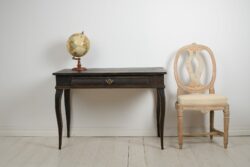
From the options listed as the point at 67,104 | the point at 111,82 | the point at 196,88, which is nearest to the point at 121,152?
the point at 111,82

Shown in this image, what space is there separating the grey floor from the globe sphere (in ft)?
2.88

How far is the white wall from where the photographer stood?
3322 mm

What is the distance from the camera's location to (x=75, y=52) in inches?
122

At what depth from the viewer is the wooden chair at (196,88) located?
2963 millimetres

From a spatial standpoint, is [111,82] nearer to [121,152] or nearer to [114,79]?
[114,79]

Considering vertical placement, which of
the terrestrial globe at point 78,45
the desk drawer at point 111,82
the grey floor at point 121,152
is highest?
the terrestrial globe at point 78,45

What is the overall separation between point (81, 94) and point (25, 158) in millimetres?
896

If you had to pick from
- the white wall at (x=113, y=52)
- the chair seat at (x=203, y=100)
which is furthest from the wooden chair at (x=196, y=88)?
the white wall at (x=113, y=52)

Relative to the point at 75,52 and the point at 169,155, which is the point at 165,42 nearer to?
the point at 75,52

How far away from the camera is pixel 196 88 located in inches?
128

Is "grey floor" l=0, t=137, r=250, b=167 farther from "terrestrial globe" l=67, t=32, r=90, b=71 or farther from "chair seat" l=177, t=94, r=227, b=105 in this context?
"terrestrial globe" l=67, t=32, r=90, b=71

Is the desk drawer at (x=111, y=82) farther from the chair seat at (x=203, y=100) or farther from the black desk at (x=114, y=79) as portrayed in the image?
the chair seat at (x=203, y=100)

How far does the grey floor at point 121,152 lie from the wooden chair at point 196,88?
5.7 inches

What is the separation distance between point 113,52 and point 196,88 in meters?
0.89
